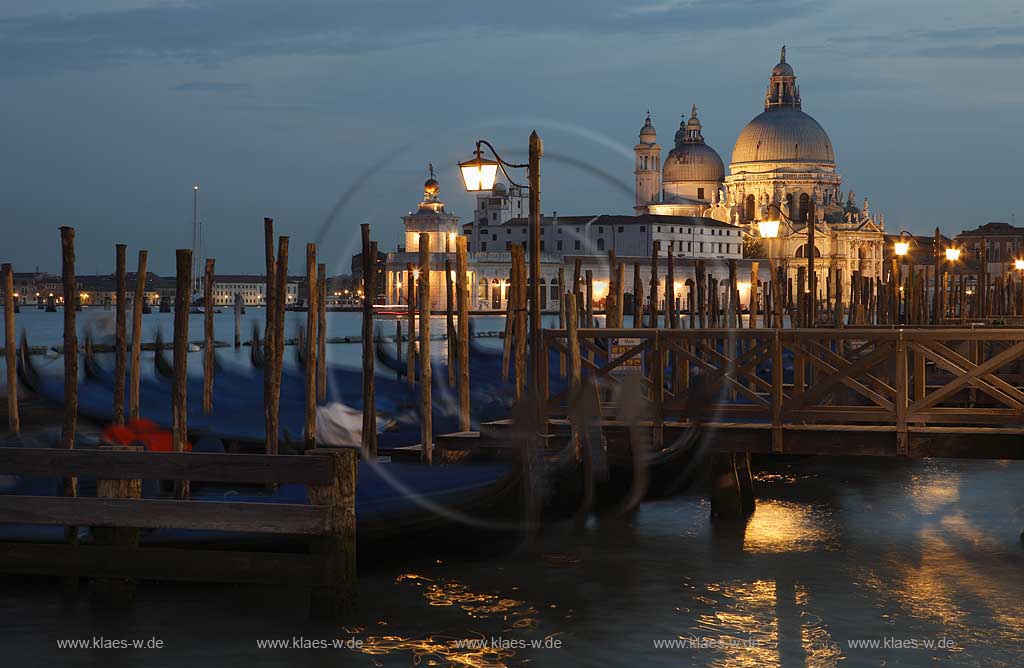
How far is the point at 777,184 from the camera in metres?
89.7

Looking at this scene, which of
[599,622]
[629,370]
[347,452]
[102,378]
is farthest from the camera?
[102,378]

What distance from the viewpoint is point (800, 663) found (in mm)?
6129

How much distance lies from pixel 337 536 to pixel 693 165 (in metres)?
92.8

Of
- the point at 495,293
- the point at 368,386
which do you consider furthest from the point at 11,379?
the point at 495,293

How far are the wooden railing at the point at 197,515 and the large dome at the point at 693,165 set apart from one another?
3636 inches

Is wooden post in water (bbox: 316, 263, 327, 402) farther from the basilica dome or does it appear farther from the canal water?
the basilica dome

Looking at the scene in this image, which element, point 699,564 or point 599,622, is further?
point 699,564

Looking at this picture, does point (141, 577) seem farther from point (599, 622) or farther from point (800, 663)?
point (800, 663)

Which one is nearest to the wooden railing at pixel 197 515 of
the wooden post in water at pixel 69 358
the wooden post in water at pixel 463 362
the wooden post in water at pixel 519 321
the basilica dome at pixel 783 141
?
the wooden post in water at pixel 69 358

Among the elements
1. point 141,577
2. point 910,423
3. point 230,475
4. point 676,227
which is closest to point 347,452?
point 230,475

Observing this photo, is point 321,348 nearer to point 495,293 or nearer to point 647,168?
point 495,293

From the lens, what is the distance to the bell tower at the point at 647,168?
3802 inches

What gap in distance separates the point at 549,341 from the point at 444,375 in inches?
233

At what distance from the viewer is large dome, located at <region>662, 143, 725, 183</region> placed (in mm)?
96938
